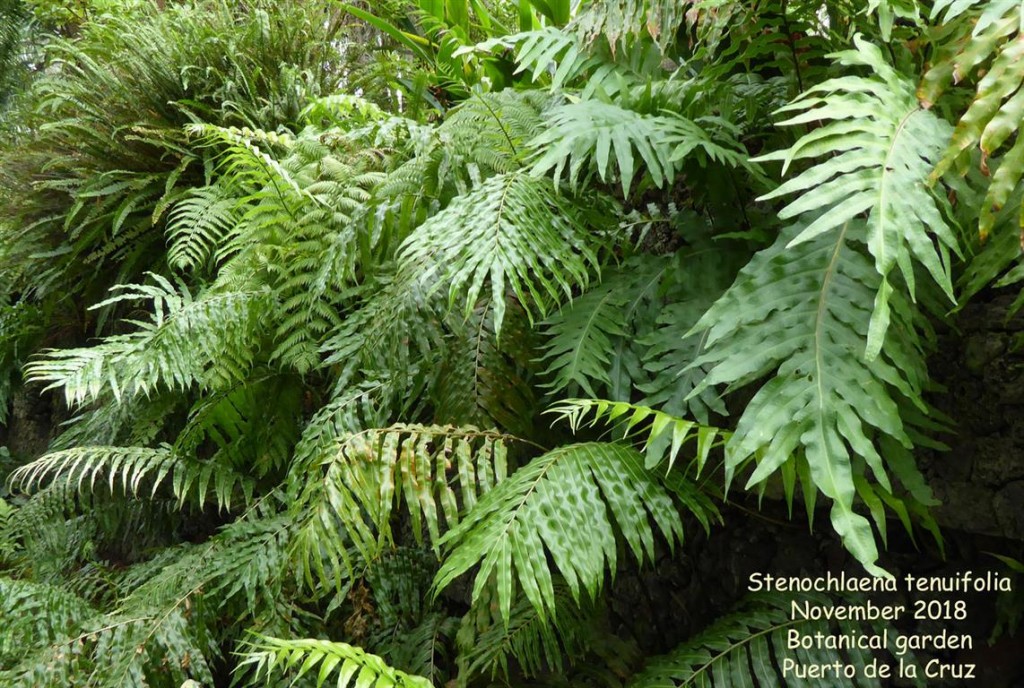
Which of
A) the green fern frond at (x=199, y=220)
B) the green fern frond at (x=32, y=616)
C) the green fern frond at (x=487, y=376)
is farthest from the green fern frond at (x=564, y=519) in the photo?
the green fern frond at (x=199, y=220)

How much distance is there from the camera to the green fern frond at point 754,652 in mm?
1391

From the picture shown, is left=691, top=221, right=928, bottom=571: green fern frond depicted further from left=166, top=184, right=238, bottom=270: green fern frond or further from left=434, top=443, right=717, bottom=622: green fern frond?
left=166, top=184, right=238, bottom=270: green fern frond

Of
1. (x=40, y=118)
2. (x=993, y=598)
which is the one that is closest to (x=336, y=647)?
(x=993, y=598)

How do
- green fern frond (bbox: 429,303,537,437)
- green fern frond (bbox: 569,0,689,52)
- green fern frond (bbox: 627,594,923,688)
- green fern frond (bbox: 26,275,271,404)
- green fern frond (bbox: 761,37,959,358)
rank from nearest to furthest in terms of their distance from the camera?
green fern frond (bbox: 761,37,959,358)
green fern frond (bbox: 627,594,923,688)
green fern frond (bbox: 569,0,689,52)
green fern frond (bbox: 429,303,537,437)
green fern frond (bbox: 26,275,271,404)

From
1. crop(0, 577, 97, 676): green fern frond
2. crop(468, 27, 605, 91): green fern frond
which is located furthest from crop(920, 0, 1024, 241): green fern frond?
crop(0, 577, 97, 676): green fern frond

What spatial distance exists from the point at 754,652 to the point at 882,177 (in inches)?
34.0

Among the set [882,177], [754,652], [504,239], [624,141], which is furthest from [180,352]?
[882,177]

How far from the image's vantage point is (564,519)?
1.34 m

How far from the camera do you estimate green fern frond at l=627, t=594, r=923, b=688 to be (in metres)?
1.39

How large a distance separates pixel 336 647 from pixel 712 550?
946 millimetres

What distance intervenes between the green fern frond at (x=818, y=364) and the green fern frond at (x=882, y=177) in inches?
3.8

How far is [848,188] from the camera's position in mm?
1083

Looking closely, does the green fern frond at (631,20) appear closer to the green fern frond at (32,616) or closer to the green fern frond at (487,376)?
the green fern frond at (487,376)

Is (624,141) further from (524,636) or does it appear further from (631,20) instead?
(524,636)
